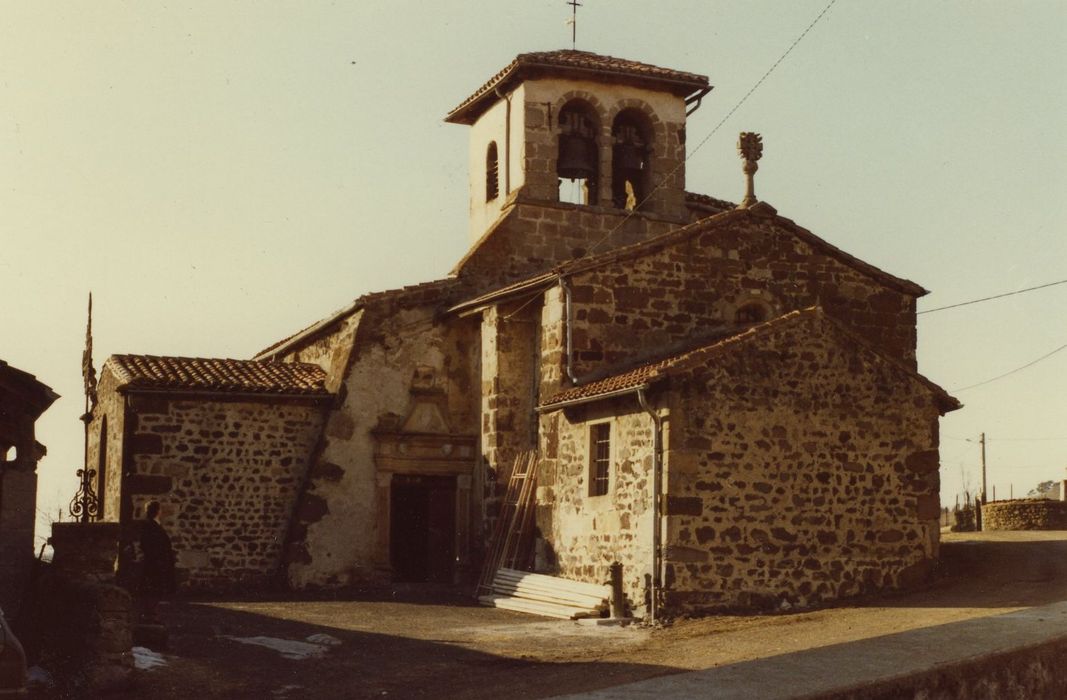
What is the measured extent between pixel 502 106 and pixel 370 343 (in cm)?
571

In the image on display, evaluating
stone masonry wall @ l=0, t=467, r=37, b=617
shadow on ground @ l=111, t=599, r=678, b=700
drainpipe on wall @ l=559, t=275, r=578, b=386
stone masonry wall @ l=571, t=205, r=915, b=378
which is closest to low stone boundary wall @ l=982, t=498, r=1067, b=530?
stone masonry wall @ l=571, t=205, r=915, b=378

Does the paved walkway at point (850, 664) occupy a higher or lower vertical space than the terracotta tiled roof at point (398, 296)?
lower

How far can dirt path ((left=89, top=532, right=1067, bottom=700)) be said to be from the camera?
12.6 meters

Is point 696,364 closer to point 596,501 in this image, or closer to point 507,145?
point 596,501

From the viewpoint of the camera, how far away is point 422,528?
24953 millimetres

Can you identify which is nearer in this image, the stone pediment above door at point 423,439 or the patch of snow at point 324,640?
the patch of snow at point 324,640

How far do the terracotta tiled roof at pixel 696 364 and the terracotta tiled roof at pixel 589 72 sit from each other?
727 centimetres

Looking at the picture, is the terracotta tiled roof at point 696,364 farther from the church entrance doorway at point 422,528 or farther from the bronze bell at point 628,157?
the bronze bell at point 628,157

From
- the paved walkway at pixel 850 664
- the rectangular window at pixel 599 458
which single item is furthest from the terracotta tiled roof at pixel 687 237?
the paved walkway at pixel 850 664

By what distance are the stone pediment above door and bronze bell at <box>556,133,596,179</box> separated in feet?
15.2

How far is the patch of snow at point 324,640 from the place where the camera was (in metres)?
15.5

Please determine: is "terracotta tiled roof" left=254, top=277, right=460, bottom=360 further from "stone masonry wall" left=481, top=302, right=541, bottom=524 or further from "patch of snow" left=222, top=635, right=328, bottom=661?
"patch of snow" left=222, top=635, right=328, bottom=661

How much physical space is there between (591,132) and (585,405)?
311 inches

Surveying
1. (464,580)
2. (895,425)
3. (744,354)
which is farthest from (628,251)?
(464,580)
